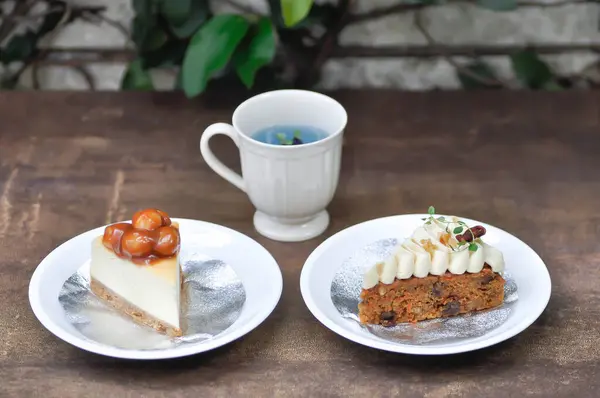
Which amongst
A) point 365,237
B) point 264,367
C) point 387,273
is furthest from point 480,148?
point 264,367

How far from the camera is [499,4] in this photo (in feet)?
4.98

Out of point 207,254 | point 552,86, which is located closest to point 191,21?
point 207,254

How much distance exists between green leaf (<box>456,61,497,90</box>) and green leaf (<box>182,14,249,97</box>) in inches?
18.0

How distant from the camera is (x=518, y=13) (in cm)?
163

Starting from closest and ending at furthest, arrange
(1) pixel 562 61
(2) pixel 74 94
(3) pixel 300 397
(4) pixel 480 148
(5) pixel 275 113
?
(3) pixel 300 397 → (5) pixel 275 113 → (4) pixel 480 148 → (2) pixel 74 94 → (1) pixel 562 61

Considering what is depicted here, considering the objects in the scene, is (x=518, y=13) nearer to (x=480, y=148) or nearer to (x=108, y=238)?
(x=480, y=148)

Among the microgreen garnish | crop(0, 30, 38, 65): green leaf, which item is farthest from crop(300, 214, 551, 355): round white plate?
crop(0, 30, 38, 65): green leaf

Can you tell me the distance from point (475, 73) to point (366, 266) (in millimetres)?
726

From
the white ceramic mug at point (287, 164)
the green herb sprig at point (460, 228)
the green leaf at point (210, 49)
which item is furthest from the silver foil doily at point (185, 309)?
the green leaf at point (210, 49)

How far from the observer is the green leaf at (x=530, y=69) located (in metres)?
1.66

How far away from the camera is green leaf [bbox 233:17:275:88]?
56.9 inches

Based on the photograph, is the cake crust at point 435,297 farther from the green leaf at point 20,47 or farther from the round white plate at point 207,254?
the green leaf at point 20,47

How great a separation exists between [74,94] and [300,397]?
818mm

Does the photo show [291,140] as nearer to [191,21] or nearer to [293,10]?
[293,10]
